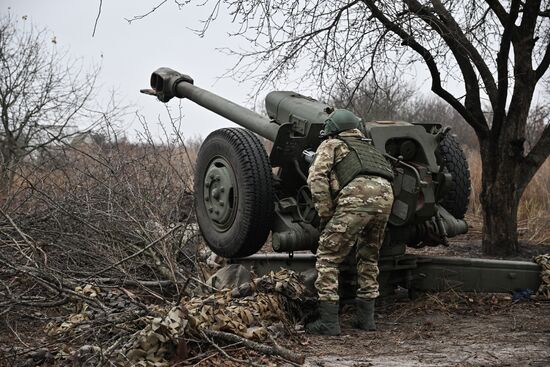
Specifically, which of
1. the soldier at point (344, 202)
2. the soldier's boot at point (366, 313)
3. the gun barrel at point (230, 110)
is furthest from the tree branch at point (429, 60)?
the soldier's boot at point (366, 313)

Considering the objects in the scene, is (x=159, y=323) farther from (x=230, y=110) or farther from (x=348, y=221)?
(x=230, y=110)

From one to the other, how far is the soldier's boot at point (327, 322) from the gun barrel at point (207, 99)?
1.73m

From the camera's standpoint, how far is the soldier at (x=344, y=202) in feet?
18.9

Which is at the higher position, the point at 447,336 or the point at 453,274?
the point at 453,274

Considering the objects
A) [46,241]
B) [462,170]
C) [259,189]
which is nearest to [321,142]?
[259,189]

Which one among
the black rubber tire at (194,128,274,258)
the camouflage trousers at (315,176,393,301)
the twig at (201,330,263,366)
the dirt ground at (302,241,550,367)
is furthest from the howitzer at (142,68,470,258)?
the twig at (201,330,263,366)

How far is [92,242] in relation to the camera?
23.2 ft

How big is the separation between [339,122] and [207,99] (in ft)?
7.46

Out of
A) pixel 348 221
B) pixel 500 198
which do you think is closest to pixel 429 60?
pixel 500 198

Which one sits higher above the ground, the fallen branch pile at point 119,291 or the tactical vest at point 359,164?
the tactical vest at point 359,164

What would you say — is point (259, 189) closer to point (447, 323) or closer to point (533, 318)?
point (447, 323)

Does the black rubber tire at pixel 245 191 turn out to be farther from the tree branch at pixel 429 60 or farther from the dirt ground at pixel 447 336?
the tree branch at pixel 429 60

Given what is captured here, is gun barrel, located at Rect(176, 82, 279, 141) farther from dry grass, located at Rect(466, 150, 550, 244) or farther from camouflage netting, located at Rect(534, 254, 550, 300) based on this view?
dry grass, located at Rect(466, 150, 550, 244)

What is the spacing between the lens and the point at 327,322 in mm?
5766
